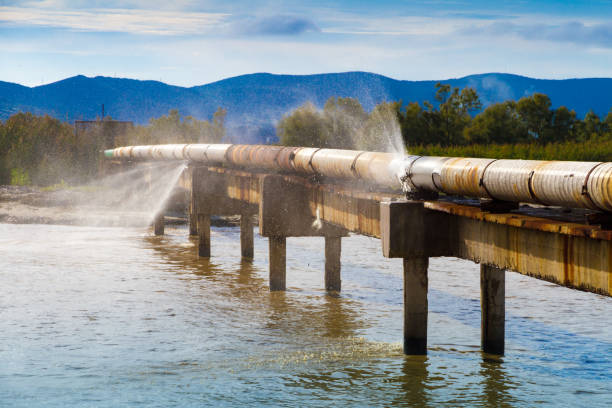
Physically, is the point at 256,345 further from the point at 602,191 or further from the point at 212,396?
the point at 602,191

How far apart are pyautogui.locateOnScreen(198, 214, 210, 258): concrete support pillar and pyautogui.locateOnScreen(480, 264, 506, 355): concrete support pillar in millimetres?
17020

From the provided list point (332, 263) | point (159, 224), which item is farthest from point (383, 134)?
point (332, 263)

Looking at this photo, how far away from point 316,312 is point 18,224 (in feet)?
91.2

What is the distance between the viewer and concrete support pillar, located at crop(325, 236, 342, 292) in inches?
971

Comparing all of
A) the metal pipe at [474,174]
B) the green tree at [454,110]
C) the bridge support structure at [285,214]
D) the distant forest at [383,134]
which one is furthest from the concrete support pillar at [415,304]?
the green tree at [454,110]

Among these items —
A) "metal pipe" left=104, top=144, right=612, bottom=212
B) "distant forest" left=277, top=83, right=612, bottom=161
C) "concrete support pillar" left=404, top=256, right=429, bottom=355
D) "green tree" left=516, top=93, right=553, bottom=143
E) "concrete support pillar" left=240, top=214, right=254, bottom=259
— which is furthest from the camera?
"green tree" left=516, top=93, right=553, bottom=143

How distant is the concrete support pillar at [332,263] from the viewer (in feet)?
80.9

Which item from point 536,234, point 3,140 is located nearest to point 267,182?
point 536,234

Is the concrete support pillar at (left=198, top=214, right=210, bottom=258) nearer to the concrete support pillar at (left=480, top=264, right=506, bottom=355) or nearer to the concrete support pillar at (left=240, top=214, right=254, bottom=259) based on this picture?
the concrete support pillar at (left=240, top=214, right=254, bottom=259)

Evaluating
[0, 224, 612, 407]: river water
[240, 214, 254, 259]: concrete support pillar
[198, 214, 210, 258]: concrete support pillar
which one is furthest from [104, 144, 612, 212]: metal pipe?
[198, 214, 210, 258]: concrete support pillar

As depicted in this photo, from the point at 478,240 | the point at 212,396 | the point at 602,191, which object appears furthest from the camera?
the point at 212,396

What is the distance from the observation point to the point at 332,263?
82.1 feet

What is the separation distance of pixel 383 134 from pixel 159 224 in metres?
58.3

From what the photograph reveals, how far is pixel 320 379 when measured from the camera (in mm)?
15328
